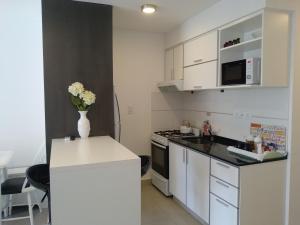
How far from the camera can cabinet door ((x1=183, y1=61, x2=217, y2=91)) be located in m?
2.89

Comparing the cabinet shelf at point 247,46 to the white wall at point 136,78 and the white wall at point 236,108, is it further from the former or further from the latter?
the white wall at point 136,78

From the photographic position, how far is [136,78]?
402cm

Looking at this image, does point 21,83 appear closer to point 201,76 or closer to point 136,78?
point 136,78

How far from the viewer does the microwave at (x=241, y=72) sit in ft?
7.52

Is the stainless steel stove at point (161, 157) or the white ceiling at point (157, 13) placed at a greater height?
the white ceiling at point (157, 13)

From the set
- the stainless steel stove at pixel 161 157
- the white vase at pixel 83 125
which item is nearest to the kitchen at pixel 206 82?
Answer: the stainless steel stove at pixel 161 157

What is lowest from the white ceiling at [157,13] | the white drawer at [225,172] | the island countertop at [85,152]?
the white drawer at [225,172]

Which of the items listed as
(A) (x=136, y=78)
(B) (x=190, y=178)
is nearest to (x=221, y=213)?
(B) (x=190, y=178)

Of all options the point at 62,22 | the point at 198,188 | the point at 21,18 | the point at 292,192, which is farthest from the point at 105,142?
the point at 21,18

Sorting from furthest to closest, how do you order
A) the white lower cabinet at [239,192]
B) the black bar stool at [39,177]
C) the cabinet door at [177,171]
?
the cabinet door at [177,171]
the white lower cabinet at [239,192]
the black bar stool at [39,177]

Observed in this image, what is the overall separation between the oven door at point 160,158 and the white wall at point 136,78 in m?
0.23

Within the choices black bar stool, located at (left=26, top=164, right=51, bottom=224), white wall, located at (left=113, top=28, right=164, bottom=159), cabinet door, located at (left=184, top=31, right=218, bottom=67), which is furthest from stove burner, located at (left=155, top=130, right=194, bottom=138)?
black bar stool, located at (left=26, top=164, right=51, bottom=224)

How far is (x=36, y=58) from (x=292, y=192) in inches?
137

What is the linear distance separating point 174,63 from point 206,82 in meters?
0.96
